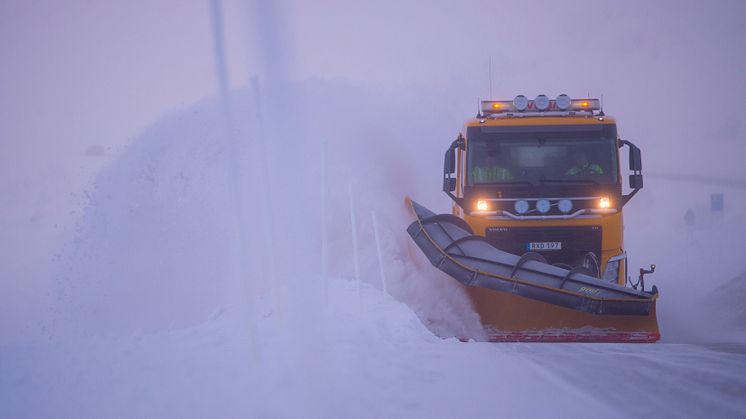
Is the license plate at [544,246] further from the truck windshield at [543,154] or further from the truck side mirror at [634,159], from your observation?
the truck side mirror at [634,159]

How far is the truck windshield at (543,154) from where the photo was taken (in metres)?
8.49

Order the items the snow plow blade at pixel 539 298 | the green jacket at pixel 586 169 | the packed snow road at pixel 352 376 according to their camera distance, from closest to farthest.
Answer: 1. the packed snow road at pixel 352 376
2. the snow plow blade at pixel 539 298
3. the green jacket at pixel 586 169

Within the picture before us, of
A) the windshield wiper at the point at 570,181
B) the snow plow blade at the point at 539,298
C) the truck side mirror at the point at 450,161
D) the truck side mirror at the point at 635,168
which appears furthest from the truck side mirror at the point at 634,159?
the truck side mirror at the point at 450,161

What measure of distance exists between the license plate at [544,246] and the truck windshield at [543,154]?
0.83 meters

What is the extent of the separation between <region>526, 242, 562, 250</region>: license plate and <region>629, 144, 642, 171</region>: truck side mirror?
1.57m

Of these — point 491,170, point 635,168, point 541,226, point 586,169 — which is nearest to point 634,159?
point 635,168

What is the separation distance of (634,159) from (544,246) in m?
1.77

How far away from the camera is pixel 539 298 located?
6801mm

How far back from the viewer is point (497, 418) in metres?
3.93

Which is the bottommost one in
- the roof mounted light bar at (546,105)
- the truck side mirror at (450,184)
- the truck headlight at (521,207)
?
the truck headlight at (521,207)

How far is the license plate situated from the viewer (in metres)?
8.11

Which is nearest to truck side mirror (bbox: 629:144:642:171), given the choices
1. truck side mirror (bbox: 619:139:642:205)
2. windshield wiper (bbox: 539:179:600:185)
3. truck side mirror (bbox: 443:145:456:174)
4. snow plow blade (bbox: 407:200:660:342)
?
truck side mirror (bbox: 619:139:642:205)

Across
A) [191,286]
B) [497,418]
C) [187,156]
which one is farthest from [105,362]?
[187,156]

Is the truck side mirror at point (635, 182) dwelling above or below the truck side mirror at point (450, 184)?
below
